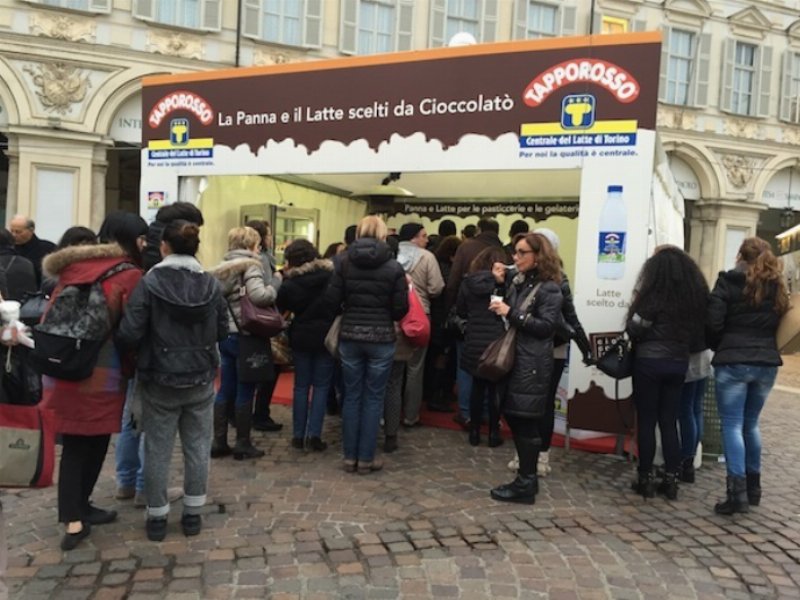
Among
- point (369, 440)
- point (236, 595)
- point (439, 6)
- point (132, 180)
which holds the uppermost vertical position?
point (439, 6)

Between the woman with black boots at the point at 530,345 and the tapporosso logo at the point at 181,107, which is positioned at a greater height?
the tapporosso logo at the point at 181,107

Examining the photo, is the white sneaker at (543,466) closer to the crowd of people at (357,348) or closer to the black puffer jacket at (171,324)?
the crowd of people at (357,348)

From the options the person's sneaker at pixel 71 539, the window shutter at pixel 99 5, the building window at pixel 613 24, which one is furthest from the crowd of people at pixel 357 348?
the building window at pixel 613 24

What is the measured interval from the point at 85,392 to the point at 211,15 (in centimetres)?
1414

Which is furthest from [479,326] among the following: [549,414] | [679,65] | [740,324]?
[679,65]

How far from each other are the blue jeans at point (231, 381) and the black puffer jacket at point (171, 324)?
1364 millimetres

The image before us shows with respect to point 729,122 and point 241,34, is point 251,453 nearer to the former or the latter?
point 241,34

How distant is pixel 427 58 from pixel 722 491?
3897 mm

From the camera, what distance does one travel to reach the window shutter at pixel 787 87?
2069cm

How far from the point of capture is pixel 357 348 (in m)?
4.70

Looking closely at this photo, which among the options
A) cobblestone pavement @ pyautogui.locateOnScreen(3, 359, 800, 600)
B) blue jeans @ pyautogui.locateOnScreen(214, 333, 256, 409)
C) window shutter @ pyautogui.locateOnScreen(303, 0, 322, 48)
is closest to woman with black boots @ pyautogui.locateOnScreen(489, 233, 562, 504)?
cobblestone pavement @ pyautogui.locateOnScreen(3, 359, 800, 600)

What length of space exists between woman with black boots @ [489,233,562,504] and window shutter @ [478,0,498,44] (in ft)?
50.3

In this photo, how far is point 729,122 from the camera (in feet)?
65.9

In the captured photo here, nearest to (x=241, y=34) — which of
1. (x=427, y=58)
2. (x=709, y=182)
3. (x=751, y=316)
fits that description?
(x=427, y=58)
